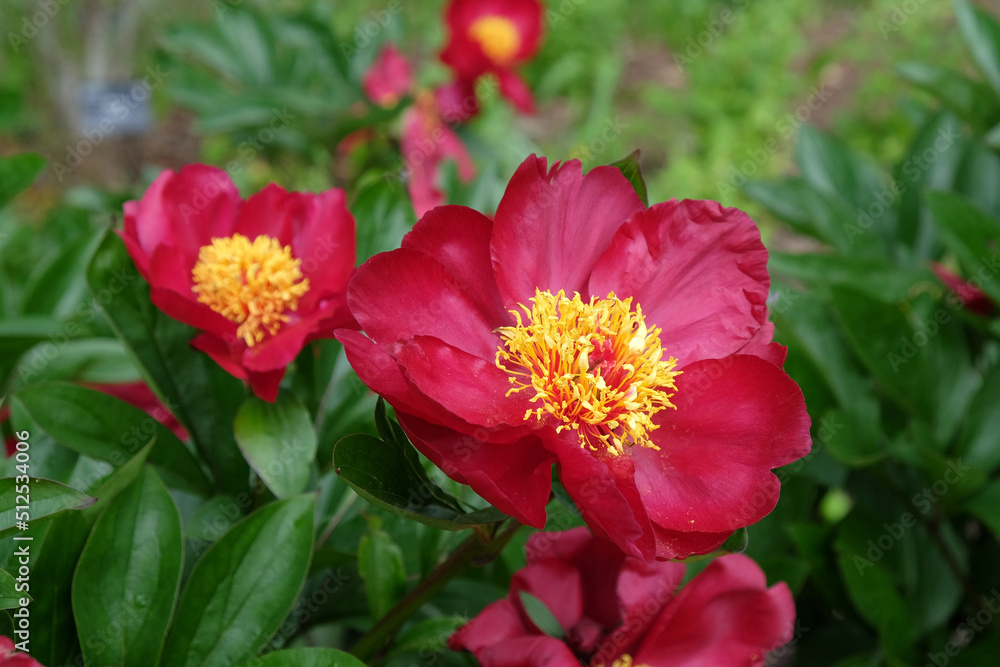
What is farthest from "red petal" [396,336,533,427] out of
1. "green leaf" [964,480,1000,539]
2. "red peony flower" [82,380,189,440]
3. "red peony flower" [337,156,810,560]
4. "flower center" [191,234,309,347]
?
"green leaf" [964,480,1000,539]

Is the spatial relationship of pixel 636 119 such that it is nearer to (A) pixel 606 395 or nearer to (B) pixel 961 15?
(B) pixel 961 15

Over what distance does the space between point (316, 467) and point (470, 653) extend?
0.79 ft

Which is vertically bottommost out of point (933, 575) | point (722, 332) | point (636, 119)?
point (636, 119)

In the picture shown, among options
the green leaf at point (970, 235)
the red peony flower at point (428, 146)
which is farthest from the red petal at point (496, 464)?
the red peony flower at point (428, 146)

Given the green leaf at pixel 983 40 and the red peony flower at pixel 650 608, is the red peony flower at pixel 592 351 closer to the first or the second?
the red peony flower at pixel 650 608

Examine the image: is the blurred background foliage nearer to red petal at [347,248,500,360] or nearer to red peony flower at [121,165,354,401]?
red peony flower at [121,165,354,401]

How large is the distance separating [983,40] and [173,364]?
4.61 feet

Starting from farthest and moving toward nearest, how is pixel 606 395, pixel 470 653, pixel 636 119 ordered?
pixel 636 119 → pixel 470 653 → pixel 606 395

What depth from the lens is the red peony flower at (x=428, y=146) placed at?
1680mm

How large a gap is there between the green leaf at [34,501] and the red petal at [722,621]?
1.55 feet

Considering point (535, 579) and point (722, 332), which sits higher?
point (722, 332)

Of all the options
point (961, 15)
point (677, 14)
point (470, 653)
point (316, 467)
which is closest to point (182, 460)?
point (316, 467)

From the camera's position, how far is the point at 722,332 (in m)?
0.66

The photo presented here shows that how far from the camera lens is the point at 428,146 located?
5.94 ft
